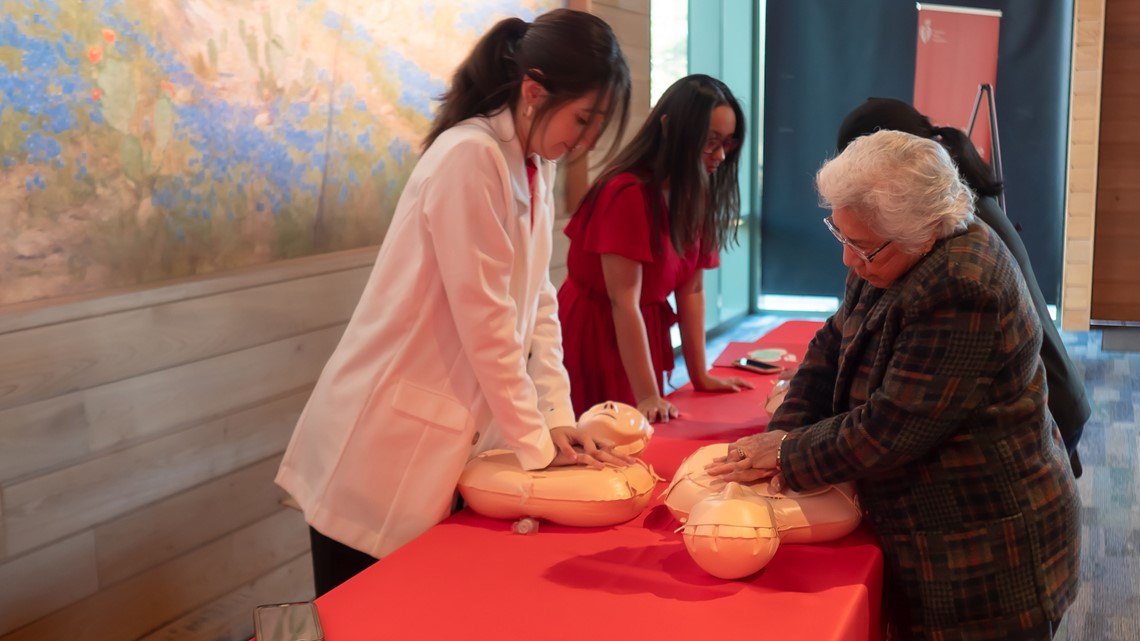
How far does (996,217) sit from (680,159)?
659 mm

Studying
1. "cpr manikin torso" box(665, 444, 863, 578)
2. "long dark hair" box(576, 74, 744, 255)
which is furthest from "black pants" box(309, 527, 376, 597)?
"long dark hair" box(576, 74, 744, 255)

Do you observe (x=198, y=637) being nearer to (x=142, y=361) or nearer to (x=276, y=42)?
(x=142, y=361)

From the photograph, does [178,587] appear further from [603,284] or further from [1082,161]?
[1082,161]

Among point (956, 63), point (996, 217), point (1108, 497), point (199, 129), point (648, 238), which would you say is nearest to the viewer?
point (996, 217)

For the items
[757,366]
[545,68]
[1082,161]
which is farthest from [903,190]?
[1082,161]

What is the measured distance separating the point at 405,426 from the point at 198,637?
129 cm

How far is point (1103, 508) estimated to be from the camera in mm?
3582

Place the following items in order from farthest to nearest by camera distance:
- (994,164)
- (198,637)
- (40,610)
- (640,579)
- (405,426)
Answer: (994,164) → (198,637) → (40,610) → (405,426) → (640,579)

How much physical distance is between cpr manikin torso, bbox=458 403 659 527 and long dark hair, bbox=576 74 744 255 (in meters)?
0.80

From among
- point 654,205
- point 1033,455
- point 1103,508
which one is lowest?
point 1103,508

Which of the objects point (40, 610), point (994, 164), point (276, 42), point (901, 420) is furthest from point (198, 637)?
point (994, 164)

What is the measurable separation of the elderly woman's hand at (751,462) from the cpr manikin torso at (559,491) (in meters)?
0.12

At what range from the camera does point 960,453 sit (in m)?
1.46

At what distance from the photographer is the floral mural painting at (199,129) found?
208cm
